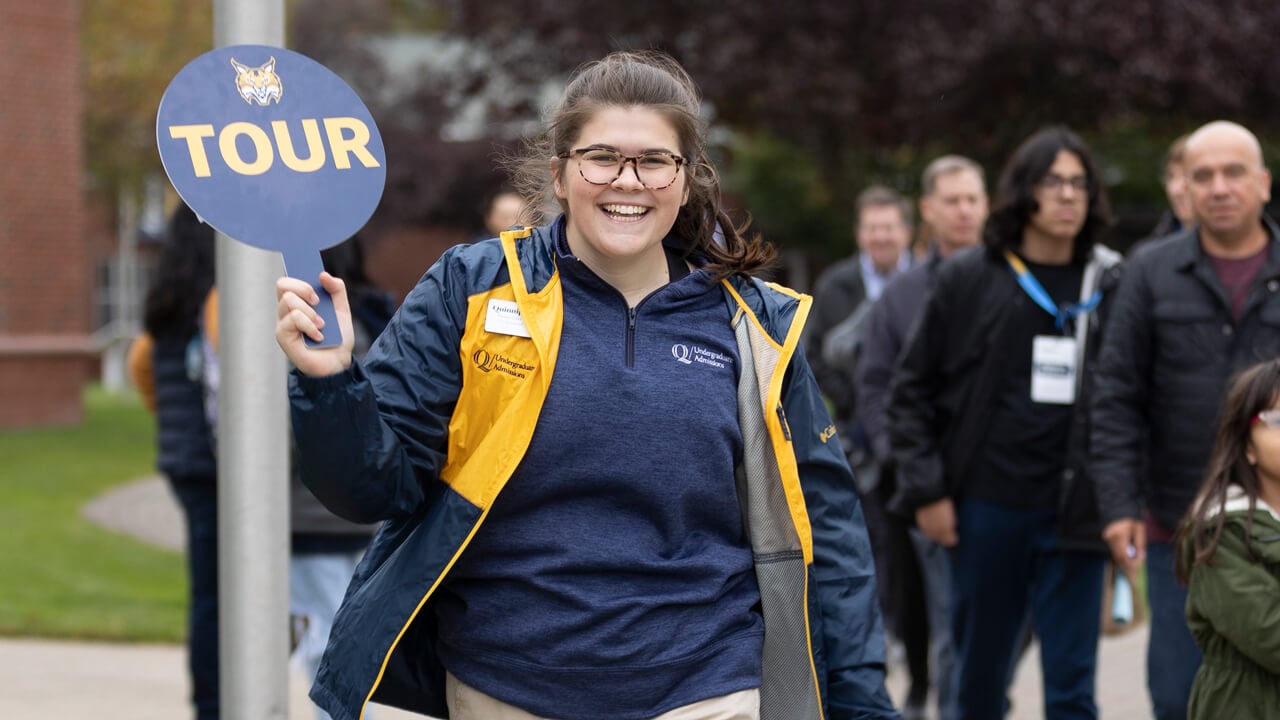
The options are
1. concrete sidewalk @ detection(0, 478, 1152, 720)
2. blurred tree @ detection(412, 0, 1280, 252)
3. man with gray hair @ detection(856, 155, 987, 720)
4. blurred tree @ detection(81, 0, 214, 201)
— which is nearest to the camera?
man with gray hair @ detection(856, 155, 987, 720)

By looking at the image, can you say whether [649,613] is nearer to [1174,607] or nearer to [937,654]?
[1174,607]

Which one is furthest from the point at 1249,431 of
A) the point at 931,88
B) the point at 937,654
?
the point at 931,88

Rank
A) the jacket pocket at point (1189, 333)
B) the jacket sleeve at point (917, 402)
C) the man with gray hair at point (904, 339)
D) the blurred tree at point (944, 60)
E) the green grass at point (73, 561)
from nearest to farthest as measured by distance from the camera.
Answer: the jacket pocket at point (1189, 333) → the jacket sleeve at point (917, 402) → the man with gray hair at point (904, 339) → the green grass at point (73, 561) → the blurred tree at point (944, 60)

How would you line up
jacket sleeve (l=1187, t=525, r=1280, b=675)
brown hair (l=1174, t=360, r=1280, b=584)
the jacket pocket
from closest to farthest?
jacket sleeve (l=1187, t=525, r=1280, b=675) < brown hair (l=1174, t=360, r=1280, b=584) < the jacket pocket

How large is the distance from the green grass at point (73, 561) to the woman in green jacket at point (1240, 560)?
630cm

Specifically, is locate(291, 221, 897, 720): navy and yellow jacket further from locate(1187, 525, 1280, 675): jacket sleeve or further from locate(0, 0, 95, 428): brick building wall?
locate(0, 0, 95, 428): brick building wall

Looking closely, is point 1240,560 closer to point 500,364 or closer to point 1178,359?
point 1178,359

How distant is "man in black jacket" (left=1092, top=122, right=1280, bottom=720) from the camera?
498cm

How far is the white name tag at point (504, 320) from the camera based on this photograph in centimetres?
293

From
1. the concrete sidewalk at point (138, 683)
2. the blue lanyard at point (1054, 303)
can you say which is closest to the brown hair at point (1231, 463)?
the blue lanyard at point (1054, 303)

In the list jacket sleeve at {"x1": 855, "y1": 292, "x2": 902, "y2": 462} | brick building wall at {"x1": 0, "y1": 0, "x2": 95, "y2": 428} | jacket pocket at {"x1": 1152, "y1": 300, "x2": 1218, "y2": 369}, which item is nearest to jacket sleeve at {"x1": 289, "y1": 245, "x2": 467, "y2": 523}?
jacket pocket at {"x1": 1152, "y1": 300, "x2": 1218, "y2": 369}

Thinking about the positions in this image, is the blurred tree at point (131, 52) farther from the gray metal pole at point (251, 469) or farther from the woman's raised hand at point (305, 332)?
the woman's raised hand at point (305, 332)

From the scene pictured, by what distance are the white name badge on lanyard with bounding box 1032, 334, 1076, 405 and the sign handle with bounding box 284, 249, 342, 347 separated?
324 cm

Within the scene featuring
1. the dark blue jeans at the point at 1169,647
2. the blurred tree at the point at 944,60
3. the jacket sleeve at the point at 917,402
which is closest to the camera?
the dark blue jeans at the point at 1169,647
